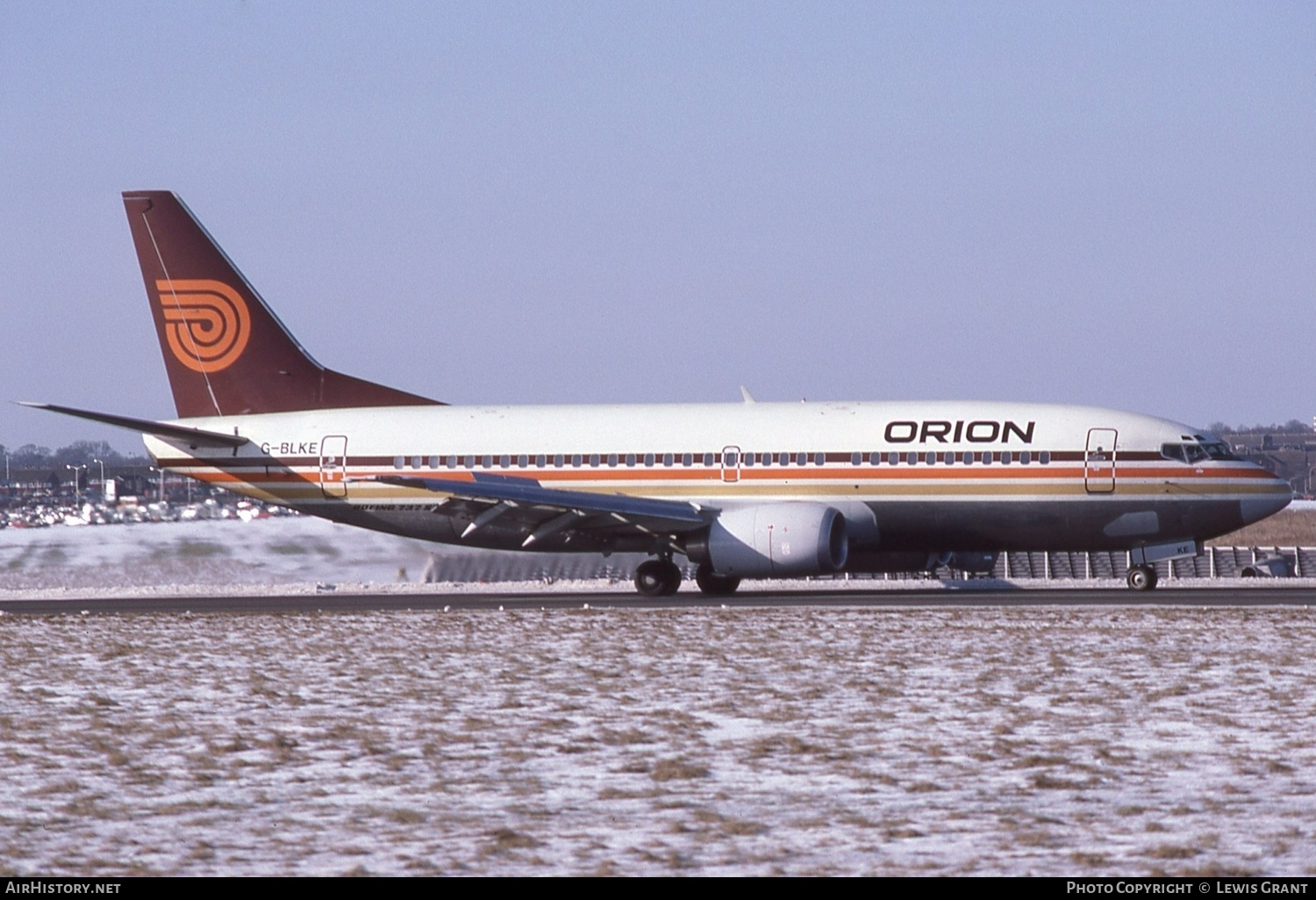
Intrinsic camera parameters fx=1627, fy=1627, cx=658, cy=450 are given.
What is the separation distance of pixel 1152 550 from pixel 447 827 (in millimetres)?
24680

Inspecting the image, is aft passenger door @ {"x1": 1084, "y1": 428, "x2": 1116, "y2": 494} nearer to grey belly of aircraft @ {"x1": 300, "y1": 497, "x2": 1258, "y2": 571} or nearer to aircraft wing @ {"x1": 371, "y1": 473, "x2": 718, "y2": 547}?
grey belly of aircraft @ {"x1": 300, "y1": 497, "x2": 1258, "y2": 571}

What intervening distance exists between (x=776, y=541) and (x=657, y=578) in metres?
3.31

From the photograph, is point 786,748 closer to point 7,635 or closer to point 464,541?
point 7,635

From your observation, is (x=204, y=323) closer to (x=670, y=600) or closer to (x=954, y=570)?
(x=670, y=600)

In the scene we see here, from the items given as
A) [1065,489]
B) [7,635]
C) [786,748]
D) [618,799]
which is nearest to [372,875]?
[618,799]

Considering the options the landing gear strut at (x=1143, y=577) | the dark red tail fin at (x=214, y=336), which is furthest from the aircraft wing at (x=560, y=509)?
the landing gear strut at (x=1143, y=577)

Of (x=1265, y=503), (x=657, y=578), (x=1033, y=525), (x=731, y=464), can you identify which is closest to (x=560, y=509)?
(x=657, y=578)

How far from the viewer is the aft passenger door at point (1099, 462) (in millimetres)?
30609

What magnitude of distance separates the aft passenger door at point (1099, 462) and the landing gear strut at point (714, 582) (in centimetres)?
716

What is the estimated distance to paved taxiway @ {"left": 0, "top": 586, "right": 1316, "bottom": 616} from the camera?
89.3ft

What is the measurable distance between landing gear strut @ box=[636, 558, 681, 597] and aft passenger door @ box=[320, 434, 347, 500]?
22.6ft

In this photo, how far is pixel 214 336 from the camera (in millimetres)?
36656

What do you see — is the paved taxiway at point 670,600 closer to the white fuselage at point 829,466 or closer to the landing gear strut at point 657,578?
the landing gear strut at point 657,578

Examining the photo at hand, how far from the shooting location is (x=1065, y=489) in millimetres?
30703
